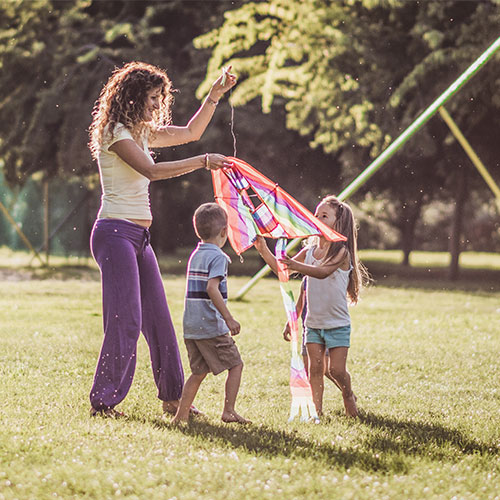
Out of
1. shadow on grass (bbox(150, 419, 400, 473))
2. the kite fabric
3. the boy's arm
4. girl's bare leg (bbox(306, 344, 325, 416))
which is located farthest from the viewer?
girl's bare leg (bbox(306, 344, 325, 416))

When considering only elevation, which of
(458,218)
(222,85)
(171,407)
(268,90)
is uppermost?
(268,90)

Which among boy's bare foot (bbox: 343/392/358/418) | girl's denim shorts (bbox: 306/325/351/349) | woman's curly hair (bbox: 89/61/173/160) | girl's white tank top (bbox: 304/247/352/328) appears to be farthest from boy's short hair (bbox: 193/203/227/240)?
boy's bare foot (bbox: 343/392/358/418)

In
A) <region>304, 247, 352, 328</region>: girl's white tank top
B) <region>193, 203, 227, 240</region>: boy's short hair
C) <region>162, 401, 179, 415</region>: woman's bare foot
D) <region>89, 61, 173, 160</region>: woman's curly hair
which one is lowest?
<region>162, 401, 179, 415</region>: woman's bare foot

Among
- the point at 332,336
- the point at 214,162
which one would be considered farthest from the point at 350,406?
the point at 214,162

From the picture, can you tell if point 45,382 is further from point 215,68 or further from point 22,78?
point 22,78

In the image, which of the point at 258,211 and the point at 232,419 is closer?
the point at 232,419

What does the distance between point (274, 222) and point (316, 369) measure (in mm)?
944

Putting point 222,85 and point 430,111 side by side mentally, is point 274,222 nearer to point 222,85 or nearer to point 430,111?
point 222,85

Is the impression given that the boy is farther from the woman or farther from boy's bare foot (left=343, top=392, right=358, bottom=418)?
boy's bare foot (left=343, top=392, right=358, bottom=418)

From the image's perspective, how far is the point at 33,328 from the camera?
27.3 ft

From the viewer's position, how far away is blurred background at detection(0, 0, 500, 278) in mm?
14344

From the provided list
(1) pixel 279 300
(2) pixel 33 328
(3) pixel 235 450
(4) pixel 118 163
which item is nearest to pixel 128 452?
(3) pixel 235 450

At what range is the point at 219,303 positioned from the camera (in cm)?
458

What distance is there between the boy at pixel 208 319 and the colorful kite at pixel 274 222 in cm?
35
